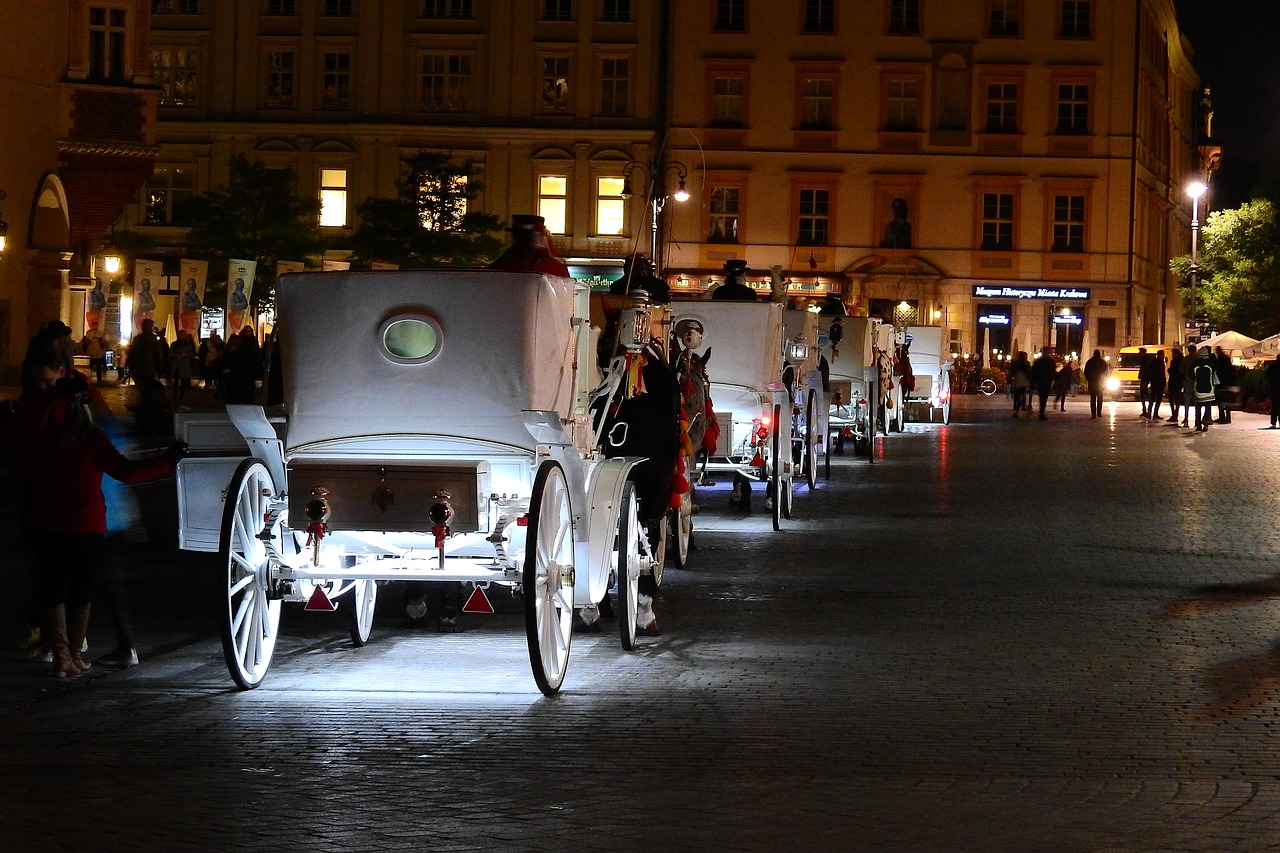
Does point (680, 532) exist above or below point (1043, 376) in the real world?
below

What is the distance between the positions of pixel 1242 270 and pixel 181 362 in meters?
55.0

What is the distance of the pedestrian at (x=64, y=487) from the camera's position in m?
10.1

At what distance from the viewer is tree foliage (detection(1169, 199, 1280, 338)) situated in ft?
265

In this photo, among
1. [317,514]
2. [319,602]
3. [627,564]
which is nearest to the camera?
[317,514]

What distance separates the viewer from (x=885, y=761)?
26.3 feet

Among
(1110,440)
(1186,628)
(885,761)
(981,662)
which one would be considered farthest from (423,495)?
(1110,440)

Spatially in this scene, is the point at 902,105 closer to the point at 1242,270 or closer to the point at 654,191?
the point at 1242,270

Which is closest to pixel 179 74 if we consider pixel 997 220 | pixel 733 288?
pixel 997 220

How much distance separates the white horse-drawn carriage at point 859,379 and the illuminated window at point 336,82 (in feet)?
125

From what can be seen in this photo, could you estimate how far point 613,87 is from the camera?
72062 mm

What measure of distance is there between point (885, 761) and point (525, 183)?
64980 millimetres

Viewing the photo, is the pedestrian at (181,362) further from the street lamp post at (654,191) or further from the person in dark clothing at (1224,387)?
the person in dark clothing at (1224,387)

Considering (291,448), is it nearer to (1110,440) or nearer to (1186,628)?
(1186,628)

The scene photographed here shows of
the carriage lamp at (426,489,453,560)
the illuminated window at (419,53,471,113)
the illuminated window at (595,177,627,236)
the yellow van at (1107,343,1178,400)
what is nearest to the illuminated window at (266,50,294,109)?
the illuminated window at (419,53,471,113)
